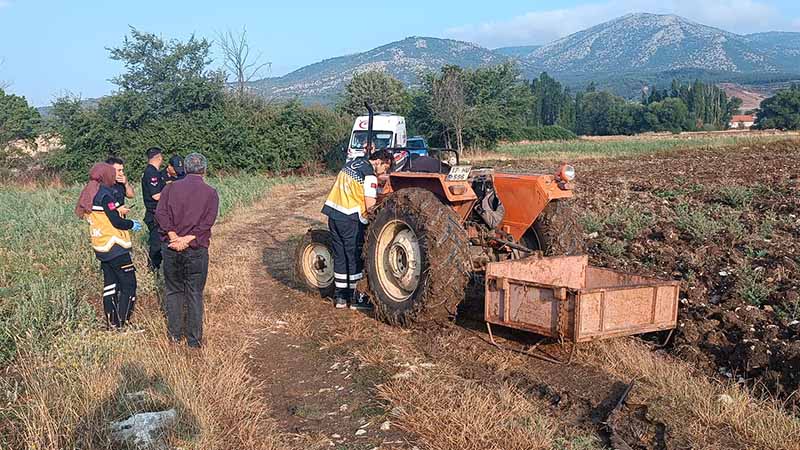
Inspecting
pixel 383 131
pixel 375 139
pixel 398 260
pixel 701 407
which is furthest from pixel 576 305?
pixel 383 131

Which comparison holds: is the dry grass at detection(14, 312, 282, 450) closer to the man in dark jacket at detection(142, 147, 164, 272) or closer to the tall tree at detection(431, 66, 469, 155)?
the man in dark jacket at detection(142, 147, 164, 272)

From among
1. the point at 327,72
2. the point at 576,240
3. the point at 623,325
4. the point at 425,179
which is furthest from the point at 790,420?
the point at 327,72

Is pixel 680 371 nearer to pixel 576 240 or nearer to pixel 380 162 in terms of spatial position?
pixel 576 240

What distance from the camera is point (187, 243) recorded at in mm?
5355

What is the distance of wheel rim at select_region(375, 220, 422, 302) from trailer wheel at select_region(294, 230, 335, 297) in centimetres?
113

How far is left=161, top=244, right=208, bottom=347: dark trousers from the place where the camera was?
547 centimetres

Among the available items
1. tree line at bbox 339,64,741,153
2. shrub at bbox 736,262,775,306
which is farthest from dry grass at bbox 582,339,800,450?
tree line at bbox 339,64,741,153

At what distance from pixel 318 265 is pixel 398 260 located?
5.34 ft

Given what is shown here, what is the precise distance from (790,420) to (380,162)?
4076mm

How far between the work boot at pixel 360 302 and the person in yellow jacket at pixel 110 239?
80.0 inches

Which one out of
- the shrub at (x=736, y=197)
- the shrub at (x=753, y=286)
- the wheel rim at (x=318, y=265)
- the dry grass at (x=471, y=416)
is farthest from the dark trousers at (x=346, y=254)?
the shrub at (x=736, y=197)

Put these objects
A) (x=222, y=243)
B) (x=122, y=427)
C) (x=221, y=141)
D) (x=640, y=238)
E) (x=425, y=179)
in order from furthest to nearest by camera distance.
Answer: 1. (x=221, y=141)
2. (x=222, y=243)
3. (x=640, y=238)
4. (x=425, y=179)
5. (x=122, y=427)

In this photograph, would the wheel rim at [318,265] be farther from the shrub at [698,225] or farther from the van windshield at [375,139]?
the van windshield at [375,139]

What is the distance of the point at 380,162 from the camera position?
6707 millimetres
